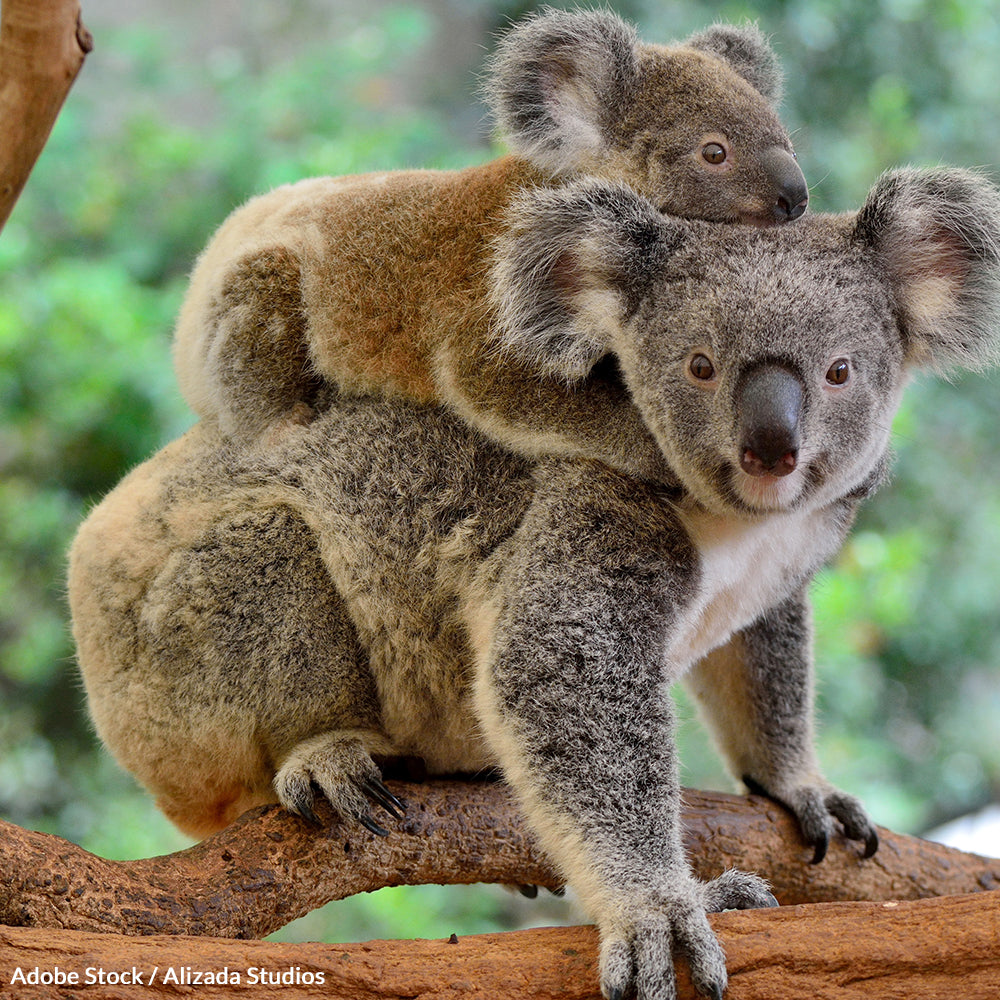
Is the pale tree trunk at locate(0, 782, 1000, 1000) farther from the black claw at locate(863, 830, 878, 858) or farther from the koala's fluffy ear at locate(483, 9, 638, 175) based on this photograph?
the koala's fluffy ear at locate(483, 9, 638, 175)

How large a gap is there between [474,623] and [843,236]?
3.75 feet

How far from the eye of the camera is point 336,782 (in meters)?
2.42

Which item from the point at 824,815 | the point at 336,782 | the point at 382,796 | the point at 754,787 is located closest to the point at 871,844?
the point at 824,815

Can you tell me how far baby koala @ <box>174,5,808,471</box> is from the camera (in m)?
2.52

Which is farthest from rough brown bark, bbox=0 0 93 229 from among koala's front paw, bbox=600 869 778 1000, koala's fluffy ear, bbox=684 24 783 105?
koala's fluffy ear, bbox=684 24 783 105

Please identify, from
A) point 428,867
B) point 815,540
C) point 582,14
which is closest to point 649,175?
point 582,14

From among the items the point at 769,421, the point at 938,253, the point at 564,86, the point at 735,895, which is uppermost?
the point at 564,86

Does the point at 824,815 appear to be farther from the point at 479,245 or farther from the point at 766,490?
the point at 479,245

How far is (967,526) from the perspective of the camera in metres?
6.25

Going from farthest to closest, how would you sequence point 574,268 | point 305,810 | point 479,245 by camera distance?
point 479,245
point 574,268
point 305,810

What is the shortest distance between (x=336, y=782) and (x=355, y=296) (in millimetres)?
1116

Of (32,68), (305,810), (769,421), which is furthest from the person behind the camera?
(305,810)

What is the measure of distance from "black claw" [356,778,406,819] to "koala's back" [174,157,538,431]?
87 cm

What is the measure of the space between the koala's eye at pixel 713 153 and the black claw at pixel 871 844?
5.50ft
